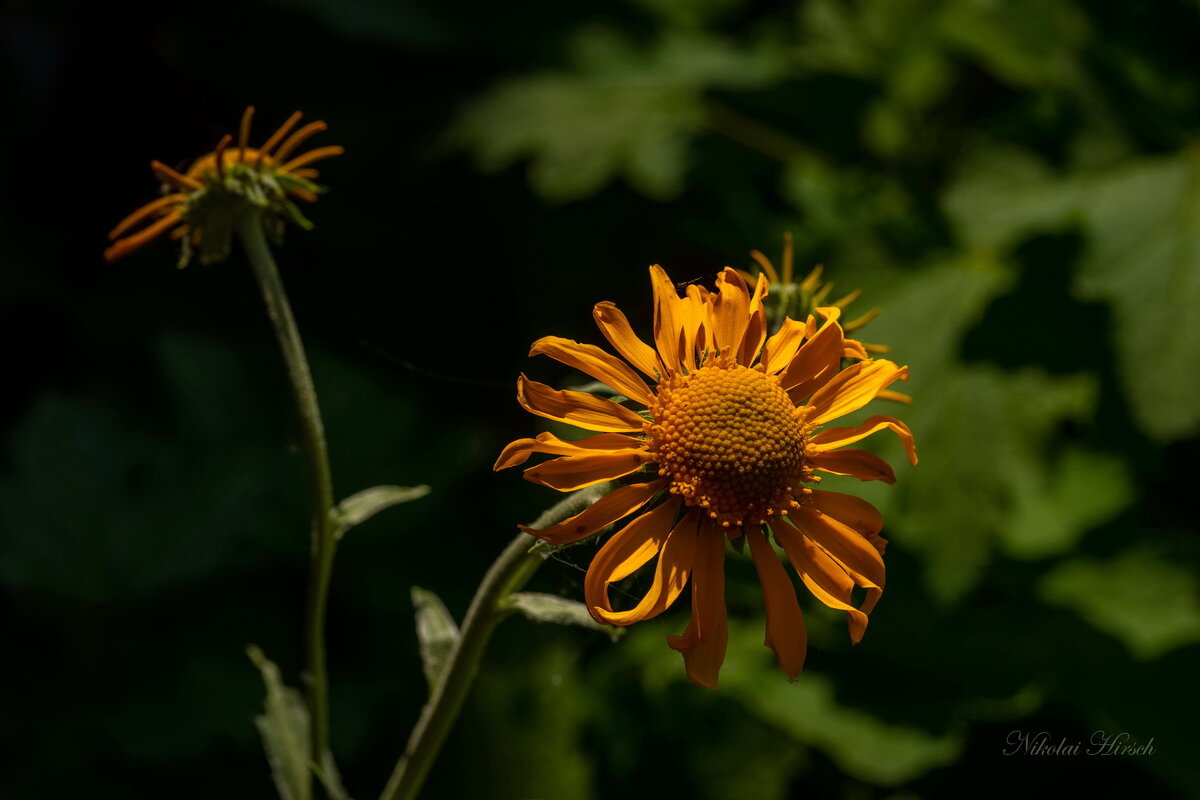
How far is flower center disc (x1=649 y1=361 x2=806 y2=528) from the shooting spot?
117 centimetres

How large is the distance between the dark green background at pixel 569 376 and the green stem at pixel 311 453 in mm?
708

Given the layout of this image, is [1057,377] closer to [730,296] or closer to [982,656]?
[982,656]

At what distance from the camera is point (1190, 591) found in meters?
2.61

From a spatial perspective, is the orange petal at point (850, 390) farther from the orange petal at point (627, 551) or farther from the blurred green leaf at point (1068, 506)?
the blurred green leaf at point (1068, 506)

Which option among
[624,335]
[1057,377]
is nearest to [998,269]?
[1057,377]

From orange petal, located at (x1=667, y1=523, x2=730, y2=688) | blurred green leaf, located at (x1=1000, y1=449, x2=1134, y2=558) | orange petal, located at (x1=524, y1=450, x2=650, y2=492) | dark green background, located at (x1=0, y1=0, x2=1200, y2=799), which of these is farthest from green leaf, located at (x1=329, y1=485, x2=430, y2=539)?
blurred green leaf, located at (x1=1000, y1=449, x2=1134, y2=558)

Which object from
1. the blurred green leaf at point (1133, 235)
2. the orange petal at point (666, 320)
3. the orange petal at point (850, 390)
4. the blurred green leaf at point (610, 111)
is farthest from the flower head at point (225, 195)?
the blurred green leaf at point (1133, 235)

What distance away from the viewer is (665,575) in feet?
3.71

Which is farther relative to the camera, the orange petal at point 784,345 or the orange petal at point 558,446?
the orange petal at point 784,345

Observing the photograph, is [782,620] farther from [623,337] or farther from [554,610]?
[623,337]

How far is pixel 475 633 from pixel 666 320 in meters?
0.44

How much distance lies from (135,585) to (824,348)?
184 cm

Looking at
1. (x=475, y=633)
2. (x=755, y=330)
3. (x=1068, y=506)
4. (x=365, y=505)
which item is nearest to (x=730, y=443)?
(x=755, y=330)

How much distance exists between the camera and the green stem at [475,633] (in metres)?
1.16
